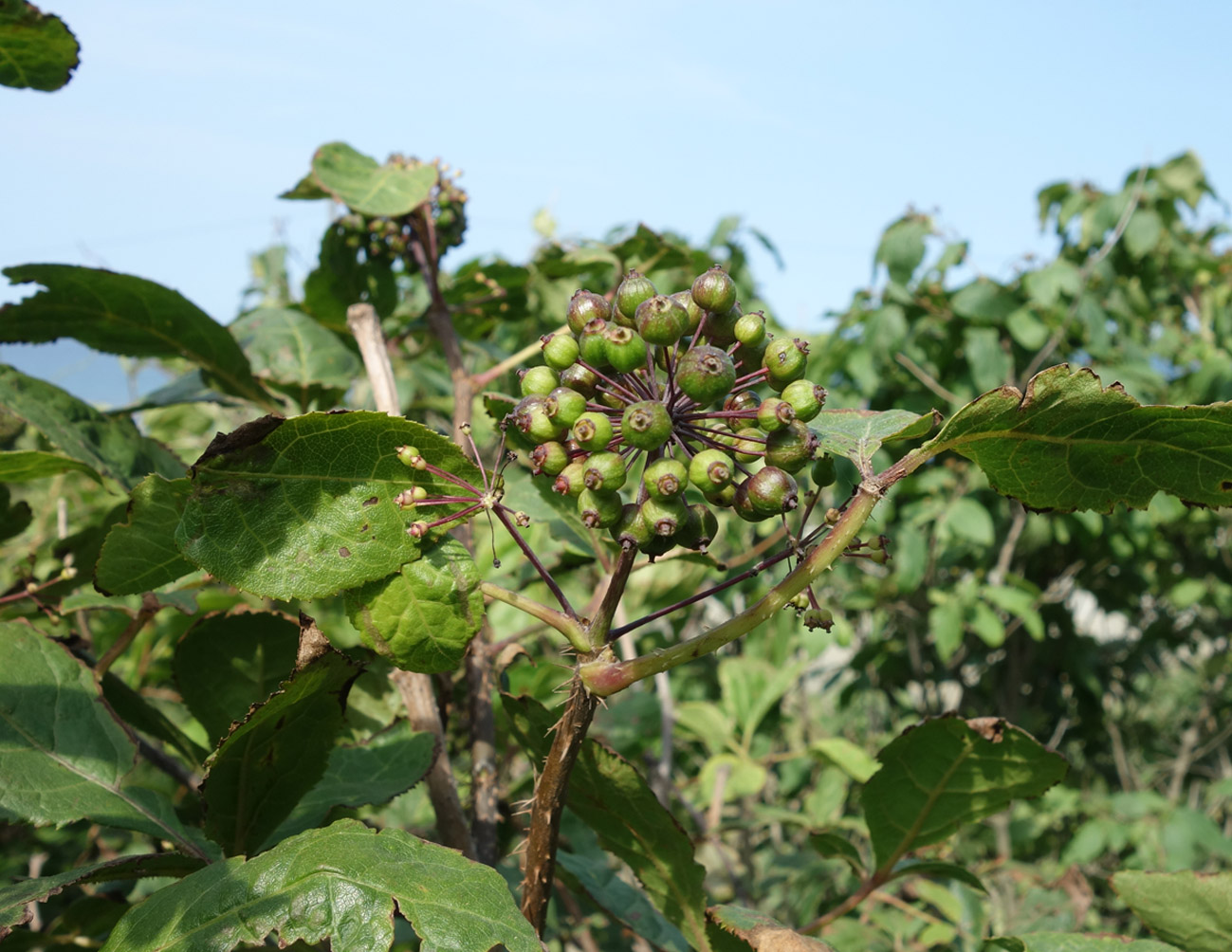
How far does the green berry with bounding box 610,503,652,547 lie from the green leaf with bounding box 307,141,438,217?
1047 mm

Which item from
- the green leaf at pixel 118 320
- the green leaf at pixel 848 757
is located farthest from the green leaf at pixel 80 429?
the green leaf at pixel 848 757

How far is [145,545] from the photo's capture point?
1072 mm

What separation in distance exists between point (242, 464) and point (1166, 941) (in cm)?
139

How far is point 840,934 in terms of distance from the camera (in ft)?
7.45

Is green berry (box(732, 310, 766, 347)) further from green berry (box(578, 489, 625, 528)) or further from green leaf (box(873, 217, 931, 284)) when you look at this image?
green leaf (box(873, 217, 931, 284))

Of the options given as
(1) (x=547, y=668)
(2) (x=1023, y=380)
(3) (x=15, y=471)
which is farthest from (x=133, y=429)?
(2) (x=1023, y=380)

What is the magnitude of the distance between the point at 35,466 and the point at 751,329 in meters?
1.06

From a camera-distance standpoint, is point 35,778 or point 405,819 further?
point 405,819

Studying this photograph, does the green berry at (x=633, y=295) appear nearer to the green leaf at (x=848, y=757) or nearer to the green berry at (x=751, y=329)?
the green berry at (x=751, y=329)

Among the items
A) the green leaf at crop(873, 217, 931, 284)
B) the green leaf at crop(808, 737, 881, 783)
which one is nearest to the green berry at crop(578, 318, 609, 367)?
the green leaf at crop(808, 737, 881, 783)

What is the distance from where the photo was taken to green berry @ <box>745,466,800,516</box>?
86 cm

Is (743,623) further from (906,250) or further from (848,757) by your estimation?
(906,250)

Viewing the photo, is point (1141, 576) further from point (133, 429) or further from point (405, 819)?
point (133, 429)

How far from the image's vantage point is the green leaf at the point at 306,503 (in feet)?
3.03
